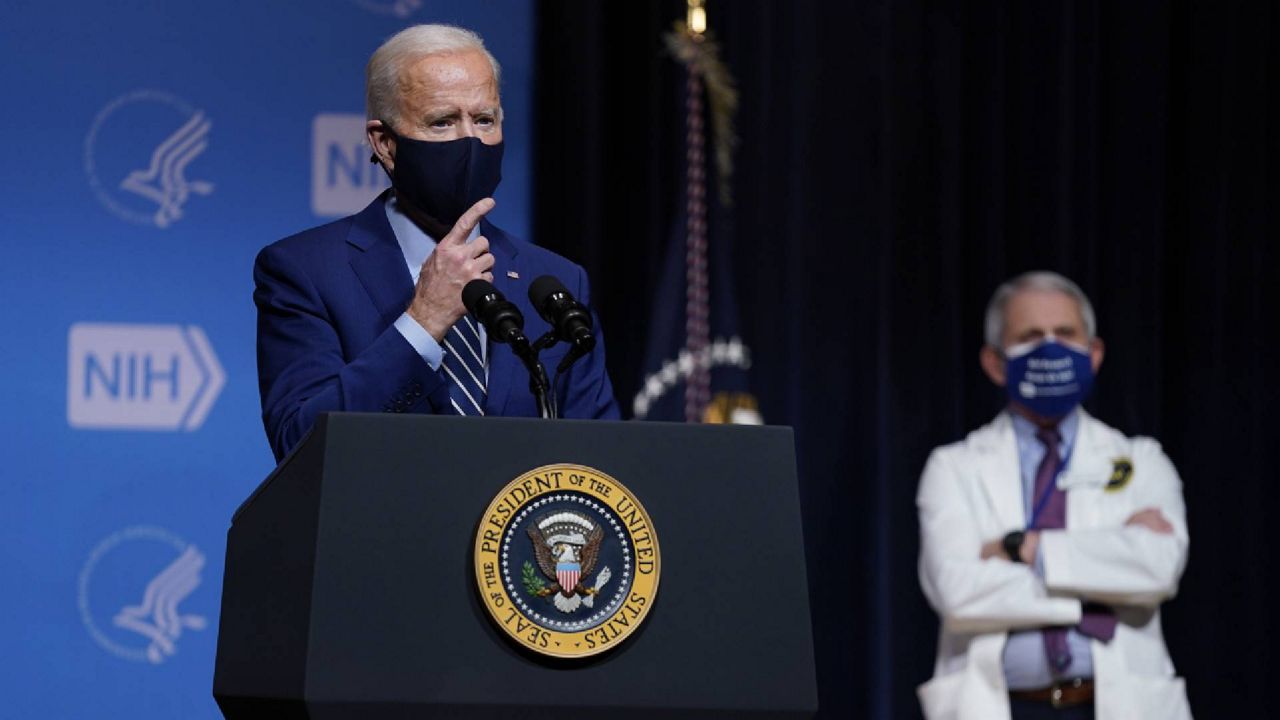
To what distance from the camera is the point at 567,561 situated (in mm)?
1634

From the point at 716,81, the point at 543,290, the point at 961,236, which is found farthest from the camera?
the point at 961,236

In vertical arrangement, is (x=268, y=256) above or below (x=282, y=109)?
below

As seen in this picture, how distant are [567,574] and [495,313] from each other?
315mm

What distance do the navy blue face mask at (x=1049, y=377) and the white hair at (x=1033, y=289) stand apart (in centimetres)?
13

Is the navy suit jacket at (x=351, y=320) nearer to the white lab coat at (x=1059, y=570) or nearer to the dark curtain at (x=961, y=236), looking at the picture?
the white lab coat at (x=1059, y=570)

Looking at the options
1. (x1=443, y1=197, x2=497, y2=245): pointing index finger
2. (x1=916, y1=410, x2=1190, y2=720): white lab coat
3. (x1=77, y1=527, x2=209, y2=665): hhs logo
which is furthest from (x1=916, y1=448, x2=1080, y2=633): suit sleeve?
(x1=443, y1=197, x2=497, y2=245): pointing index finger

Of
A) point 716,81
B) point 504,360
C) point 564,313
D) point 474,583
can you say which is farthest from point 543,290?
point 716,81

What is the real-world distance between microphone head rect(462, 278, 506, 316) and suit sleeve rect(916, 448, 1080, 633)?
2.20 metres

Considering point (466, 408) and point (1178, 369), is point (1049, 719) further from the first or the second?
point (466, 408)

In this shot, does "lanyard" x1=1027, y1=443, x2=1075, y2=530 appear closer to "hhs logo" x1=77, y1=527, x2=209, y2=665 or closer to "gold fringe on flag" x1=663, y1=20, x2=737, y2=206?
"gold fringe on flag" x1=663, y1=20, x2=737, y2=206

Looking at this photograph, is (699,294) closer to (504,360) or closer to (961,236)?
(961,236)

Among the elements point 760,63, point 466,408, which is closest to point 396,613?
point 466,408

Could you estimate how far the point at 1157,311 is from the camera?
4867mm

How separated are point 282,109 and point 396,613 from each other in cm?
275
